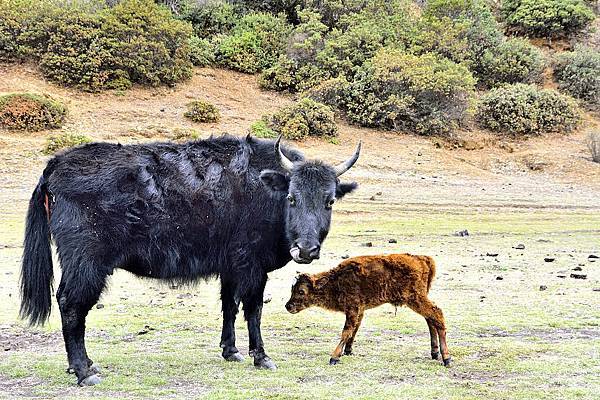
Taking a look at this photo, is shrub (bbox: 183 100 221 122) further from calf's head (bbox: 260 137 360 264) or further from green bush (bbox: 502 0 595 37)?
green bush (bbox: 502 0 595 37)

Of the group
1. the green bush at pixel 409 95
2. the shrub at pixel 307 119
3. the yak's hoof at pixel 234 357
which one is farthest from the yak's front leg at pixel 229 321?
the green bush at pixel 409 95

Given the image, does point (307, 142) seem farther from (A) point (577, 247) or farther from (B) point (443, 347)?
(B) point (443, 347)

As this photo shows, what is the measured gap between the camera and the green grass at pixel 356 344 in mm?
7020

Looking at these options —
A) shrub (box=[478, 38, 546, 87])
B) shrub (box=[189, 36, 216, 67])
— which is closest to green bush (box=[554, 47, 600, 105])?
shrub (box=[478, 38, 546, 87])

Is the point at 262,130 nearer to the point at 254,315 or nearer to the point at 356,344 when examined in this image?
the point at 356,344

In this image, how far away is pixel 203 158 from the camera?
8.30m

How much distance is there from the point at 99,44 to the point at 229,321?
25.6m

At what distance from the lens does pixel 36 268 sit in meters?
7.94

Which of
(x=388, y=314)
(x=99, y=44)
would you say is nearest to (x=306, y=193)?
(x=388, y=314)

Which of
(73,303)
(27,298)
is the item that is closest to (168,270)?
(73,303)

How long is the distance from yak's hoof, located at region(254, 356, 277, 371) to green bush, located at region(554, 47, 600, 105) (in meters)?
36.7

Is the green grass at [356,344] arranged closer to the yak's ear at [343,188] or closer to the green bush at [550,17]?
the yak's ear at [343,188]

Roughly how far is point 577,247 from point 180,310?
10.7 metres

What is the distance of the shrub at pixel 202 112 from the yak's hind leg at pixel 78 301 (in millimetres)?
23300
